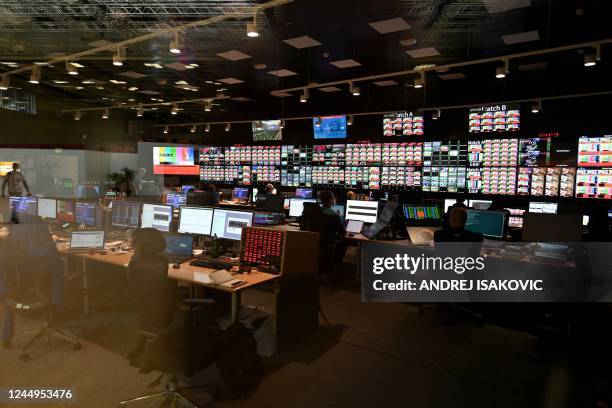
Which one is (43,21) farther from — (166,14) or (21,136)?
(21,136)

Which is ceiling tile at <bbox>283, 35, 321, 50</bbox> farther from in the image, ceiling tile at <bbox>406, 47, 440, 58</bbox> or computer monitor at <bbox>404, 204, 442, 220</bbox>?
computer monitor at <bbox>404, 204, 442, 220</bbox>

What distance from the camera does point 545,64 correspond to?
20.9ft

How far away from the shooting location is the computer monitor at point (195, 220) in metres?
4.00

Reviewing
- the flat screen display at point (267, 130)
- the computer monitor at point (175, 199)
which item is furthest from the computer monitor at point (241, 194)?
the computer monitor at point (175, 199)

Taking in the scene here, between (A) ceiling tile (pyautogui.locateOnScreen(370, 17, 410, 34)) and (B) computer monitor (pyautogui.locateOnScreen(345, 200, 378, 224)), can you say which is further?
(B) computer monitor (pyautogui.locateOnScreen(345, 200, 378, 224))

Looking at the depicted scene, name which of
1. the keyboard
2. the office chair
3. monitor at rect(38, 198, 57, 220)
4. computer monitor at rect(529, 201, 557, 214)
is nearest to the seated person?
the keyboard

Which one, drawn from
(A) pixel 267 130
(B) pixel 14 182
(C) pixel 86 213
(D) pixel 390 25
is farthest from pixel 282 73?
(B) pixel 14 182

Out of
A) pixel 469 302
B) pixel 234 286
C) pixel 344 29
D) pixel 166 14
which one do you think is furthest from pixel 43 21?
pixel 469 302

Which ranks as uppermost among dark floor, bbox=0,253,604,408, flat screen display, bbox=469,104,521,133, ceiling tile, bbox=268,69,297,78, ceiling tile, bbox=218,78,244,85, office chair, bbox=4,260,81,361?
ceiling tile, bbox=218,78,244,85

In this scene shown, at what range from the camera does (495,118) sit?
696 centimetres

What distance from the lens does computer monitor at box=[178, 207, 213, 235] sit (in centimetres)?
400

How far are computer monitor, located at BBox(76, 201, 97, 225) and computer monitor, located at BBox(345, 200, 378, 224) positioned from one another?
138 inches

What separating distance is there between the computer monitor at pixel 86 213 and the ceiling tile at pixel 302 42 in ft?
12.1

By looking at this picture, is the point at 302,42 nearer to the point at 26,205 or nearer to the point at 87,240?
the point at 87,240
